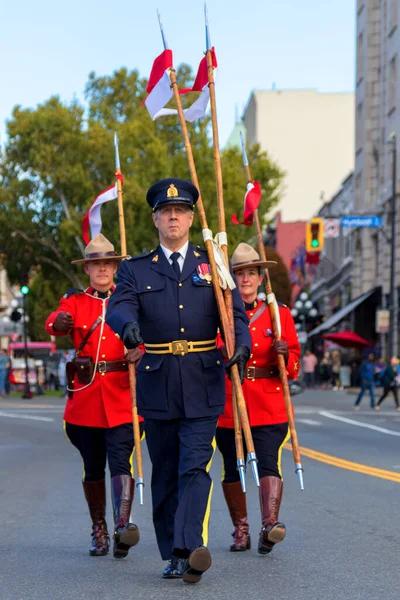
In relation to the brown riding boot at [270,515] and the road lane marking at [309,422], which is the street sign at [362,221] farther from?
the brown riding boot at [270,515]

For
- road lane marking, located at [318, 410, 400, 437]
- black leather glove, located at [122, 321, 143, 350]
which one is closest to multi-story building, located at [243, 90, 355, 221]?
road lane marking, located at [318, 410, 400, 437]

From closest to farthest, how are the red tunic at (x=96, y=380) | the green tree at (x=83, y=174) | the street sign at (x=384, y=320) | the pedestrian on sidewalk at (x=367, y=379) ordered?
the red tunic at (x=96, y=380)
the pedestrian on sidewalk at (x=367, y=379)
the street sign at (x=384, y=320)
the green tree at (x=83, y=174)

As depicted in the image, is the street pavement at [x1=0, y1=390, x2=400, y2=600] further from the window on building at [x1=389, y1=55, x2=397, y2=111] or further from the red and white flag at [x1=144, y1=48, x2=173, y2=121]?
the window on building at [x1=389, y1=55, x2=397, y2=111]

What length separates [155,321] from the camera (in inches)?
275

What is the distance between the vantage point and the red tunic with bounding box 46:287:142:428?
811 centimetres

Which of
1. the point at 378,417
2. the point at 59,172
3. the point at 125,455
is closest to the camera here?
the point at 125,455

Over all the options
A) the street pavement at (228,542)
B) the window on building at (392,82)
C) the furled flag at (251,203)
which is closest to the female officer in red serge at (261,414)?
the street pavement at (228,542)

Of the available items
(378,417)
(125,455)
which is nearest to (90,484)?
(125,455)

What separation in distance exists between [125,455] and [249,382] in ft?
3.09

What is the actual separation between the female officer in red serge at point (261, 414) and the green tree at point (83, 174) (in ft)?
110

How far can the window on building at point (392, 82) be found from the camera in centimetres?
4967

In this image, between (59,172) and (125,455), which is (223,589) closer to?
(125,455)

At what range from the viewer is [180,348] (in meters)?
6.91

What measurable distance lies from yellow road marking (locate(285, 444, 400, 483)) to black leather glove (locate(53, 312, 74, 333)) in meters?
5.52
